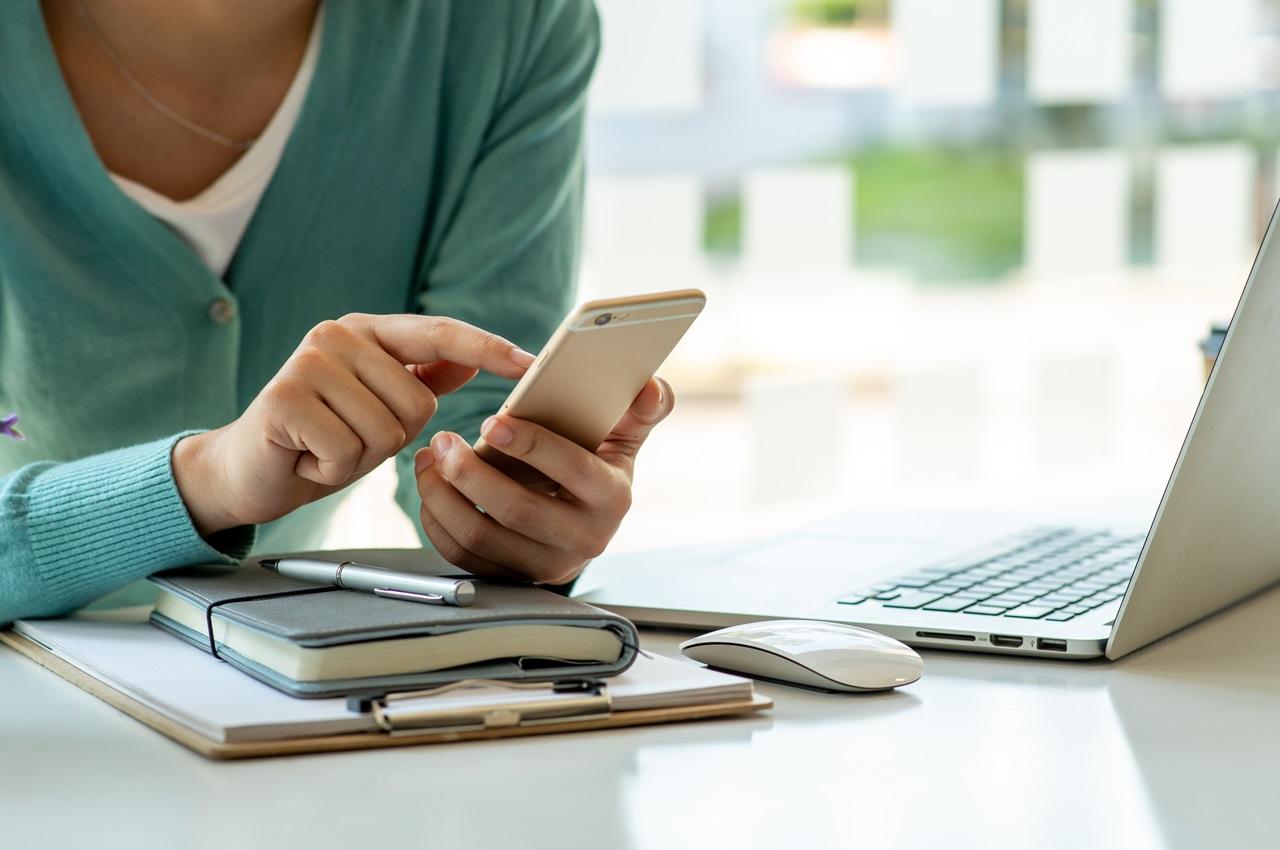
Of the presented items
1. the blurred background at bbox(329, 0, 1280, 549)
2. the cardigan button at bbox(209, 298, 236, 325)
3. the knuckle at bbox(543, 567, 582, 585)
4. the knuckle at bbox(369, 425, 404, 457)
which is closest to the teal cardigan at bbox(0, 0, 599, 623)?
the cardigan button at bbox(209, 298, 236, 325)

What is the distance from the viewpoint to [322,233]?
1174 mm

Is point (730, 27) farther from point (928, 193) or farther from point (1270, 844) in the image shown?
point (1270, 844)

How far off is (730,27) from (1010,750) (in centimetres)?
323

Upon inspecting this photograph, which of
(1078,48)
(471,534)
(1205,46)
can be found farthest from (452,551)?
(1205,46)

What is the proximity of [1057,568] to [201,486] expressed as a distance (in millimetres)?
522

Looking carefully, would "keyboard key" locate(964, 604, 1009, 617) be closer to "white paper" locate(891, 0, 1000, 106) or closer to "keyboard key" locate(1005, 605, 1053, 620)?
"keyboard key" locate(1005, 605, 1053, 620)

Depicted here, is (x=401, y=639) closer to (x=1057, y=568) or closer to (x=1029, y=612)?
(x=1029, y=612)

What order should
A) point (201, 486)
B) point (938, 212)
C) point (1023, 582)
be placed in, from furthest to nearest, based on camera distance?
1. point (938, 212)
2. point (1023, 582)
3. point (201, 486)

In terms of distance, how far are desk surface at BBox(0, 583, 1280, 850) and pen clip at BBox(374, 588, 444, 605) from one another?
9cm

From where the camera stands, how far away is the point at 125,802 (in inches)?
20.3

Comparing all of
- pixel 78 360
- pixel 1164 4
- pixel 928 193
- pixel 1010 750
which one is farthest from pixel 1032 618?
pixel 928 193

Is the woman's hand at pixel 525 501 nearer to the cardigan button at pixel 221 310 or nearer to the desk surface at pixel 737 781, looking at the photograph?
the desk surface at pixel 737 781

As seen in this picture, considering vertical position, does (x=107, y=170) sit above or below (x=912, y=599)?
→ above

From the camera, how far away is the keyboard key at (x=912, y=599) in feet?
2.68
